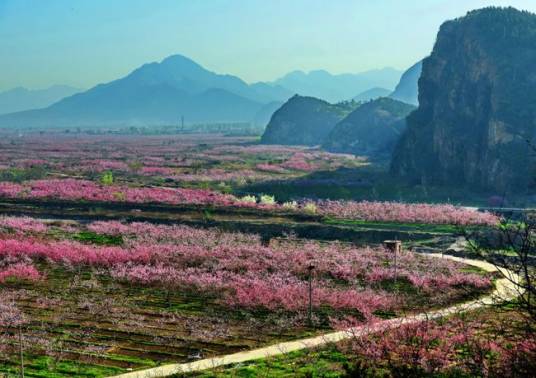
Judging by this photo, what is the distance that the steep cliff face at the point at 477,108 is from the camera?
9212 centimetres

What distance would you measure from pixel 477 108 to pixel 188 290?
7793 cm

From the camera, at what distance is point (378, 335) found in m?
27.5

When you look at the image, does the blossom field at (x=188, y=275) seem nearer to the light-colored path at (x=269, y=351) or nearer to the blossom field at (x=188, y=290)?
the blossom field at (x=188, y=290)

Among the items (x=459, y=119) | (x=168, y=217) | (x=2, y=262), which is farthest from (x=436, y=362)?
(x=459, y=119)

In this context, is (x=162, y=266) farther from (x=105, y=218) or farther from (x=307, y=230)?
(x=105, y=218)

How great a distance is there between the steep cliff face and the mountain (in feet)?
148

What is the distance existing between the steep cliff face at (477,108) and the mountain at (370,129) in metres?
45.2

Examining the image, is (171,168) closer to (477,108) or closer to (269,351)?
(477,108)

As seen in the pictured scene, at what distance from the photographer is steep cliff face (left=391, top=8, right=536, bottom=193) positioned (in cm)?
9212

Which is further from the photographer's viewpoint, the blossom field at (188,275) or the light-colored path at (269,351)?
the blossom field at (188,275)

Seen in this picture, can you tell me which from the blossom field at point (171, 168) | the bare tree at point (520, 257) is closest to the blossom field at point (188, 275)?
the bare tree at point (520, 257)

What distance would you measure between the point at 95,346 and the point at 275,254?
20.5 metres

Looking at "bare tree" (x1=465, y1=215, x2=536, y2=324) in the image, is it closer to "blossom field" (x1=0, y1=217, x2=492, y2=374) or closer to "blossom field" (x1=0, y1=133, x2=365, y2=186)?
"blossom field" (x1=0, y1=217, x2=492, y2=374)

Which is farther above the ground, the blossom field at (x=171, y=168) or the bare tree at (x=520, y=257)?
the bare tree at (x=520, y=257)
